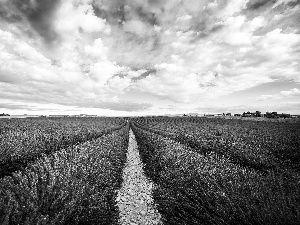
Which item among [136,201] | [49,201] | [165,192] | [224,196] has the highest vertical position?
[224,196]

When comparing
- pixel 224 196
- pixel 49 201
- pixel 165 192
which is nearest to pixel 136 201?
pixel 165 192

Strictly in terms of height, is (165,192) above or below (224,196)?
below

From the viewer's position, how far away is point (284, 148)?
11.3 meters

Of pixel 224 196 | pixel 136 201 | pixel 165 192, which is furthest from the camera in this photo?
pixel 136 201

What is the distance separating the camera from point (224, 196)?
334 centimetres

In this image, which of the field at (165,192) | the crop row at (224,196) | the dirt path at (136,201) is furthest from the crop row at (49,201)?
the crop row at (224,196)

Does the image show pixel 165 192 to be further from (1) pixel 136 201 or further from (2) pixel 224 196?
(2) pixel 224 196

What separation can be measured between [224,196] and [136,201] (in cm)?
423

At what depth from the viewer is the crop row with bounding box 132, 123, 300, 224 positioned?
279cm

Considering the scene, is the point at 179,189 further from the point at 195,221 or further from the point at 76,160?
the point at 76,160

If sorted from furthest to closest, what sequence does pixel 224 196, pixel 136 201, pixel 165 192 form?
pixel 136 201, pixel 165 192, pixel 224 196

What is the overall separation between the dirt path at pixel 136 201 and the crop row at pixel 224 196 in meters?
0.46

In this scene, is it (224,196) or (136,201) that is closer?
(224,196)

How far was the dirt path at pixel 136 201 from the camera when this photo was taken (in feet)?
18.0
